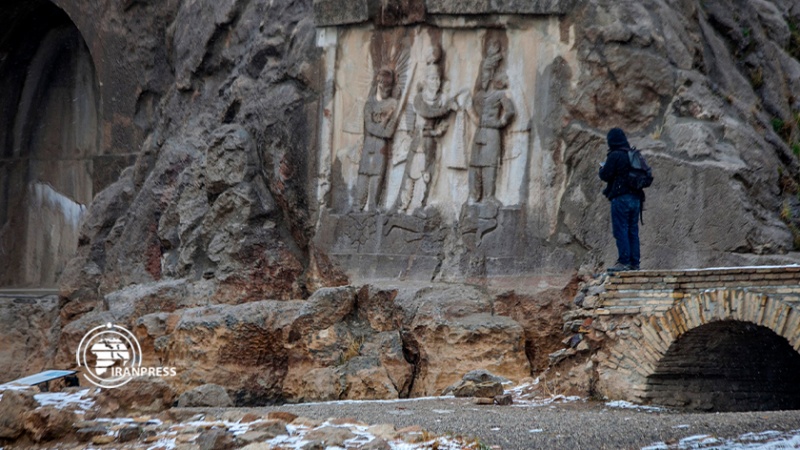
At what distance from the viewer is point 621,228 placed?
1470 cm

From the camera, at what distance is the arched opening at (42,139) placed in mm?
27172

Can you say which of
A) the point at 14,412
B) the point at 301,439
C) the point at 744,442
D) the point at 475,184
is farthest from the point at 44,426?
the point at 475,184

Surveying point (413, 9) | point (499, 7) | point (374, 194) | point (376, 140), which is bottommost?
point (374, 194)

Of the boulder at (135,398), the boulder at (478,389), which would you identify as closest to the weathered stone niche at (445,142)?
the boulder at (478,389)

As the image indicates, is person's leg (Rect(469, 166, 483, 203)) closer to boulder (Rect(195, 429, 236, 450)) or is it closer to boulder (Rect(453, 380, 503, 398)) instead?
boulder (Rect(453, 380, 503, 398))

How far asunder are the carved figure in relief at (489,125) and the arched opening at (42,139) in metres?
11.2

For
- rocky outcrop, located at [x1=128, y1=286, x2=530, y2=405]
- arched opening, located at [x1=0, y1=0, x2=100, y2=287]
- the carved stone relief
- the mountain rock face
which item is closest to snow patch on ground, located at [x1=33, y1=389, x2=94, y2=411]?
rocky outcrop, located at [x1=128, y1=286, x2=530, y2=405]

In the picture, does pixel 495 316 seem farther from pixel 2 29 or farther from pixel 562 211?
pixel 2 29

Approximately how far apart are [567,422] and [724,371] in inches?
109

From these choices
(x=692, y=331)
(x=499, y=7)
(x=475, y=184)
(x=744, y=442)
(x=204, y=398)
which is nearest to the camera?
(x=744, y=442)

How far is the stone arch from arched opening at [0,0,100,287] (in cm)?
1573

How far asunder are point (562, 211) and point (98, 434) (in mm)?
7462

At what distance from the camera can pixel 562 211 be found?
1745 cm

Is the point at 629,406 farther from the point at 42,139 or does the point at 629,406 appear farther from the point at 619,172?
the point at 42,139
